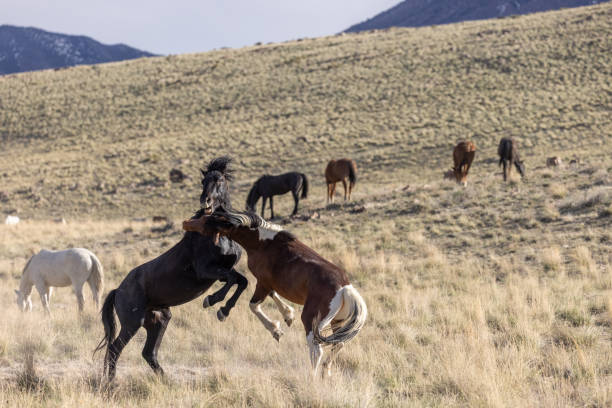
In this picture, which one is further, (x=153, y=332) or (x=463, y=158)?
(x=463, y=158)

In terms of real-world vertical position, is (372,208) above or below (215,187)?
below

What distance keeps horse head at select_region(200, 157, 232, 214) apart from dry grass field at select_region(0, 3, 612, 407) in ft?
6.22

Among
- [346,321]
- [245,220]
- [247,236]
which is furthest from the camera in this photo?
[247,236]

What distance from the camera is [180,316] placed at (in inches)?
352

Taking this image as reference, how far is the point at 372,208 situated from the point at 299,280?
1303cm

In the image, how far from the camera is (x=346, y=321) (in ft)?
15.2

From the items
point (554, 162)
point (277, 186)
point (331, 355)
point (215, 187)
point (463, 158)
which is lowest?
point (331, 355)

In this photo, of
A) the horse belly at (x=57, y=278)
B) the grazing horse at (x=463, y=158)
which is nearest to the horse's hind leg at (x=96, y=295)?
the horse belly at (x=57, y=278)

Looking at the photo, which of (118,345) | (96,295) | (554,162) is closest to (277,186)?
(96,295)

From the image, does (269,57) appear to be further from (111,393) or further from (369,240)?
(111,393)

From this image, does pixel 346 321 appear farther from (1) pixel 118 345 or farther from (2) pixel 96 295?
(2) pixel 96 295

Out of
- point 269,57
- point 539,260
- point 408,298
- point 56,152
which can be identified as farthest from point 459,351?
point 269,57

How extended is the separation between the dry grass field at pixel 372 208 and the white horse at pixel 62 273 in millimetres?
564

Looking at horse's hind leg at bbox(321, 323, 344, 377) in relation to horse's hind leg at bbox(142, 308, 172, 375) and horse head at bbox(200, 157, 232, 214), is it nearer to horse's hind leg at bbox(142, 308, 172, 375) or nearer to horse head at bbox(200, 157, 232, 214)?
horse head at bbox(200, 157, 232, 214)
